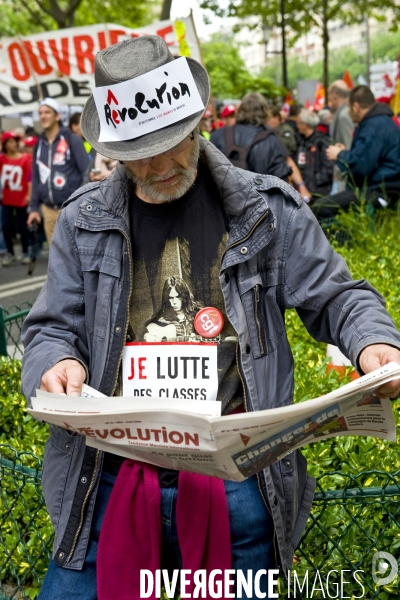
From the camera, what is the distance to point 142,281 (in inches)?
90.1

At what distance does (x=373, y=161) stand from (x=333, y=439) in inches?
198

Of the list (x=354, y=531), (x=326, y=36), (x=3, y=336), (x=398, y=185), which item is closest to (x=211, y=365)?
(x=354, y=531)

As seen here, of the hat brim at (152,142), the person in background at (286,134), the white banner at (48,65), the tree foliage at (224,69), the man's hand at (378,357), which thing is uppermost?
the tree foliage at (224,69)

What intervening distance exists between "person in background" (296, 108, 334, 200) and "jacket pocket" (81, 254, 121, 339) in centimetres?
826

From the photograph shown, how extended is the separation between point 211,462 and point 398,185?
6562 mm

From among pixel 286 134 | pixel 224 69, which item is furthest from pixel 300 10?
pixel 224 69

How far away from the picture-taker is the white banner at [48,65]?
11109 millimetres

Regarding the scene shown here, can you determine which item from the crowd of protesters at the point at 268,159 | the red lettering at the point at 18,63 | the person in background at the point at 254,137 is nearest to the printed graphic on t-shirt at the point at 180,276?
the crowd of protesters at the point at 268,159

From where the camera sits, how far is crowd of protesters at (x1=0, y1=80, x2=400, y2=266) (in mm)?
7840

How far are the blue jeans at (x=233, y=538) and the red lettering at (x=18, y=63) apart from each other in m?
9.82

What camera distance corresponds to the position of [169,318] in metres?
2.26

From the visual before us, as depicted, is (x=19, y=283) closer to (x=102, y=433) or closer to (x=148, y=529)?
(x=148, y=529)

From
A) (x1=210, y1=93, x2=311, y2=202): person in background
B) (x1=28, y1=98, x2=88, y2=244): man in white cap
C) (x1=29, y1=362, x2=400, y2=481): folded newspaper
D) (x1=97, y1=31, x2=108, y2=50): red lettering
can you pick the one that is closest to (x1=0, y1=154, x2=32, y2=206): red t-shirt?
(x1=97, y1=31, x2=108, y2=50): red lettering

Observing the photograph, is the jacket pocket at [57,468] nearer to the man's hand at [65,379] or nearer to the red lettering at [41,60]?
the man's hand at [65,379]
